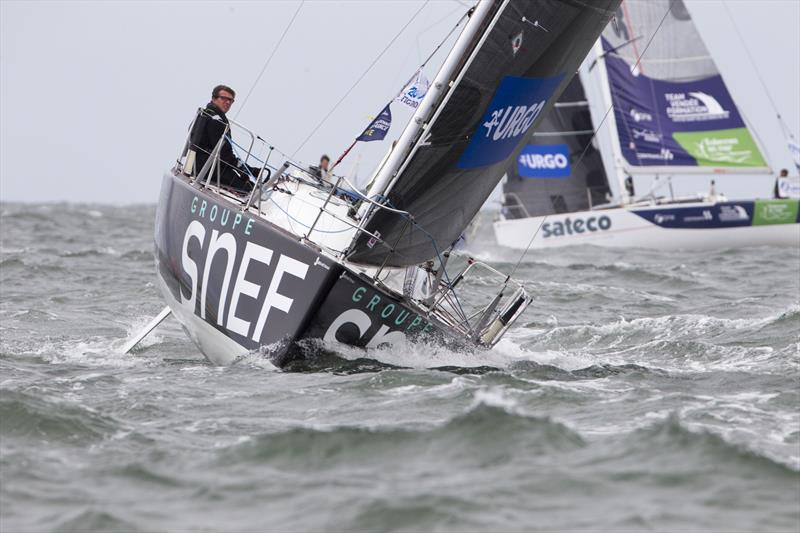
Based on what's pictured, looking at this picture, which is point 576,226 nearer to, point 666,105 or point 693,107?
point 666,105

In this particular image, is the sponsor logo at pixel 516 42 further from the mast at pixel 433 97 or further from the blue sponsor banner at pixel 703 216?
the blue sponsor banner at pixel 703 216

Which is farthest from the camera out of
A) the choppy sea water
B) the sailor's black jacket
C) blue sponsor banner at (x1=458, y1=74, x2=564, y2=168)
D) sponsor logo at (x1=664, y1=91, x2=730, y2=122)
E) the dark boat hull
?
sponsor logo at (x1=664, y1=91, x2=730, y2=122)

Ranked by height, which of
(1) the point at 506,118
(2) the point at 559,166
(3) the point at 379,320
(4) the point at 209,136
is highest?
(1) the point at 506,118

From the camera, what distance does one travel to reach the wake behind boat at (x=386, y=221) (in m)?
8.00

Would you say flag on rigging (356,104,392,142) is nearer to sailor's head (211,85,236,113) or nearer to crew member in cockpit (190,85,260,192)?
crew member in cockpit (190,85,260,192)

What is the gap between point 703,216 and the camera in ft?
84.2

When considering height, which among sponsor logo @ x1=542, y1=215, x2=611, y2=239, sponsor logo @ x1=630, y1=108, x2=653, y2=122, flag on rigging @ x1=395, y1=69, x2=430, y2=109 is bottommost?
sponsor logo @ x1=542, y1=215, x2=611, y2=239

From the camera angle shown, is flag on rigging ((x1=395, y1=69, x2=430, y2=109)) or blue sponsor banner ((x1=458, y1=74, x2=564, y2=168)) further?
flag on rigging ((x1=395, y1=69, x2=430, y2=109))

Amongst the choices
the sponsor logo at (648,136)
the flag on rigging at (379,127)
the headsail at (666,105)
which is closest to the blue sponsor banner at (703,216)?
the headsail at (666,105)

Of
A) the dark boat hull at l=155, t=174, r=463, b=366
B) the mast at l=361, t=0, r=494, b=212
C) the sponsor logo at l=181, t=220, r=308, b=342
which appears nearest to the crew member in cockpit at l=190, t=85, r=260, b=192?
the dark boat hull at l=155, t=174, r=463, b=366

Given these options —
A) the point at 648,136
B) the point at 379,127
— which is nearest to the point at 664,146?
the point at 648,136

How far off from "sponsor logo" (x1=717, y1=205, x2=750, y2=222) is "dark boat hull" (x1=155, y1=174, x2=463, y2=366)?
1832 centimetres

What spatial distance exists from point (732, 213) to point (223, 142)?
59.5 feet

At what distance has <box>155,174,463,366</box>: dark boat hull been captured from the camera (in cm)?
788
